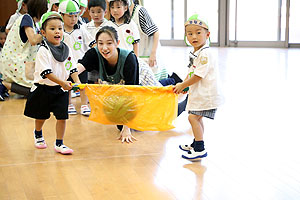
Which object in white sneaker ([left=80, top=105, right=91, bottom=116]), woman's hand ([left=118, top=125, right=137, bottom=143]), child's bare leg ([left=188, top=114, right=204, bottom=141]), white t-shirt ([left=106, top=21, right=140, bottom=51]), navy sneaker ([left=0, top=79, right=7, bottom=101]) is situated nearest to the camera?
child's bare leg ([left=188, top=114, right=204, bottom=141])

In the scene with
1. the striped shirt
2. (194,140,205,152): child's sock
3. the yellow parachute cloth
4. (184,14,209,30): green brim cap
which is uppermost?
the striped shirt

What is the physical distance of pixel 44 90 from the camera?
3.08 meters

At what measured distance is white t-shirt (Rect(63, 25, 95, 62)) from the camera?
14.6 feet

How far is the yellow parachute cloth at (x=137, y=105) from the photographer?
119 inches

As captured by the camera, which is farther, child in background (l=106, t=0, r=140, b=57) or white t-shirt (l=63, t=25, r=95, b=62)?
white t-shirt (l=63, t=25, r=95, b=62)

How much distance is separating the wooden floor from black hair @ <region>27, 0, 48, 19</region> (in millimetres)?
1139

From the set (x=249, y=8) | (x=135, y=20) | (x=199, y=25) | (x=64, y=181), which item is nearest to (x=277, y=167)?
(x=199, y=25)

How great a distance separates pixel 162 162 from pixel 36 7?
2763 millimetres

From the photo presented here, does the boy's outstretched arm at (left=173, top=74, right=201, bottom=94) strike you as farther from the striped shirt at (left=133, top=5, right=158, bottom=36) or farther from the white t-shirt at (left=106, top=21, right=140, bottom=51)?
the striped shirt at (left=133, top=5, right=158, bottom=36)

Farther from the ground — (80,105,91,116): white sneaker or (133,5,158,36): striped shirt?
(133,5,158,36): striped shirt

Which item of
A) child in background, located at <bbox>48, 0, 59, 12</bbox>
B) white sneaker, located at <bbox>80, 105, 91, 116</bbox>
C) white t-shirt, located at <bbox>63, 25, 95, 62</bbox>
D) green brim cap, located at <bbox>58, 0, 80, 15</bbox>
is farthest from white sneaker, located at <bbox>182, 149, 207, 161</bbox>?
child in background, located at <bbox>48, 0, 59, 12</bbox>

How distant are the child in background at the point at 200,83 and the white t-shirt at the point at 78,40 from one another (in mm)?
1904

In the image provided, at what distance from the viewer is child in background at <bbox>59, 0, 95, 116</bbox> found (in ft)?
13.8

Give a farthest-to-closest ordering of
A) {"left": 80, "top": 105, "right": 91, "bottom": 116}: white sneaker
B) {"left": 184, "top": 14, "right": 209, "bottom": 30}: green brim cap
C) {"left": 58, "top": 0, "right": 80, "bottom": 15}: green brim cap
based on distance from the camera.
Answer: {"left": 80, "top": 105, "right": 91, "bottom": 116}: white sneaker < {"left": 58, "top": 0, "right": 80, "bottom": 15}: green brim cap < {"left": 184, "top": 14, "right": 209, "bottom": 30}: green brim cap
